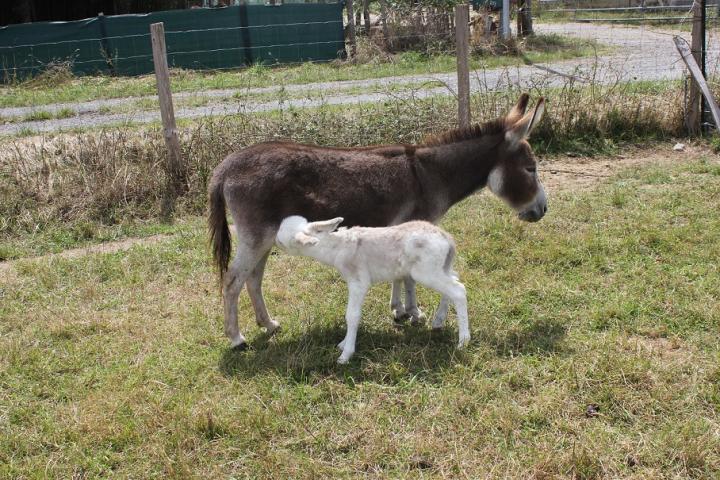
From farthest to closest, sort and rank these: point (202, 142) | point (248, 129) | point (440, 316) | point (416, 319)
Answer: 1. point (248, 129)
2. point (202, 142)
3. point (416, 319)
4. point (440, 316)

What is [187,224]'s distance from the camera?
819cm

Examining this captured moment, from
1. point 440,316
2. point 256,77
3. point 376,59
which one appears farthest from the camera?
point 376,59

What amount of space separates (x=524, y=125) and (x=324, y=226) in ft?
6.73

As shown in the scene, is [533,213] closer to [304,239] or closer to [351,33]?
[304,239]

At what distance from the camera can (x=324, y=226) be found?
4629 millimetres

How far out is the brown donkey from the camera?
5.00 m

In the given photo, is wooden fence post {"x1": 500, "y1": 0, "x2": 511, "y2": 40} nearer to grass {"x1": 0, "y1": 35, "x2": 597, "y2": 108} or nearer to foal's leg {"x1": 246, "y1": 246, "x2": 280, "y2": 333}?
grass {"x1": 0, "y1": 35, "x2": 597, "y2": 108}

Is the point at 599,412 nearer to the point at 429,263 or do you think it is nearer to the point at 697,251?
the point at 429,263

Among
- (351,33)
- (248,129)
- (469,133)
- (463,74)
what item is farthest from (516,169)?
(351,33)

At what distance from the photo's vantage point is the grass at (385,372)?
12.2 feet

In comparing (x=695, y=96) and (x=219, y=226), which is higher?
(x=695, y=96)

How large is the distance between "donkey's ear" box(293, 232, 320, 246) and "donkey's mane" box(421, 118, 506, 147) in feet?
5.34

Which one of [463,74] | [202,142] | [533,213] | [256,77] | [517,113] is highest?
[256,77]

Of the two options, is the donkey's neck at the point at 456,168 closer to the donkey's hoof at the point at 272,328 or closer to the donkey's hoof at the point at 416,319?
the donkey's hoof at the point at 416,319
